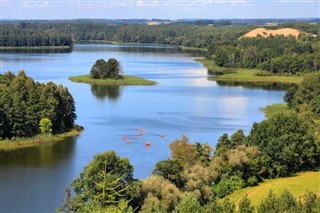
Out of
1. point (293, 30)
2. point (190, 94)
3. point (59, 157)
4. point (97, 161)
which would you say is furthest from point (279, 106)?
point (293, 30)

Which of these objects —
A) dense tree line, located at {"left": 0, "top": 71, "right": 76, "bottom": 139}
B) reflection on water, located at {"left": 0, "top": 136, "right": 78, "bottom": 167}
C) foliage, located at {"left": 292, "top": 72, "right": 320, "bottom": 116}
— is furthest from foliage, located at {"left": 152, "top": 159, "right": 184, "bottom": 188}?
foliage, located at {"left": 292, "top": 72, "right": 320, "bottom": 116}

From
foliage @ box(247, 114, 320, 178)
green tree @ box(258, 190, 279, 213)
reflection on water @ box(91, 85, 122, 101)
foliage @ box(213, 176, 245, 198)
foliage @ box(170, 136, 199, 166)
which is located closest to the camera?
green tree @ box(258, 190, 279, 213)

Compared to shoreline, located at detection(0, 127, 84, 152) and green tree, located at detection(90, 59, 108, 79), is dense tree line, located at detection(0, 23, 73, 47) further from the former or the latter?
shoreline, located at detection(0, 127, 84, 152)

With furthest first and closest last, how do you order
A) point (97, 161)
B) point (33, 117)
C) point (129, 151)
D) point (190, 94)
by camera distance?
point (190, 94) < point (33, 117) < point (129, 151) < point (97, 161)

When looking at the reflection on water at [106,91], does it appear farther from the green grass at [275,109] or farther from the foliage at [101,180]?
the foliage at [101,180]

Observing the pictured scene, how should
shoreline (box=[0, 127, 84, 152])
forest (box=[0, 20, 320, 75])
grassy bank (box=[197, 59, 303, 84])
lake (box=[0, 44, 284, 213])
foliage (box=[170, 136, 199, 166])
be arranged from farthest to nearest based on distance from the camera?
forest (box=[0, 20, 320, 75]) → grassy bank (box=[197, 59, 303, 84]) → shoreline (box=[0, 127, 84, 152]) → lake (box=[0, 44, 284, 213]) → foliage (box=[170, 136, 199, 166])

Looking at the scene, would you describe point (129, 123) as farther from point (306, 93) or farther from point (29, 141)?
point (306, 93)

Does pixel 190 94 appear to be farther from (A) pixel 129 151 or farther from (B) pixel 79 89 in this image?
(A) pixel 129 151
